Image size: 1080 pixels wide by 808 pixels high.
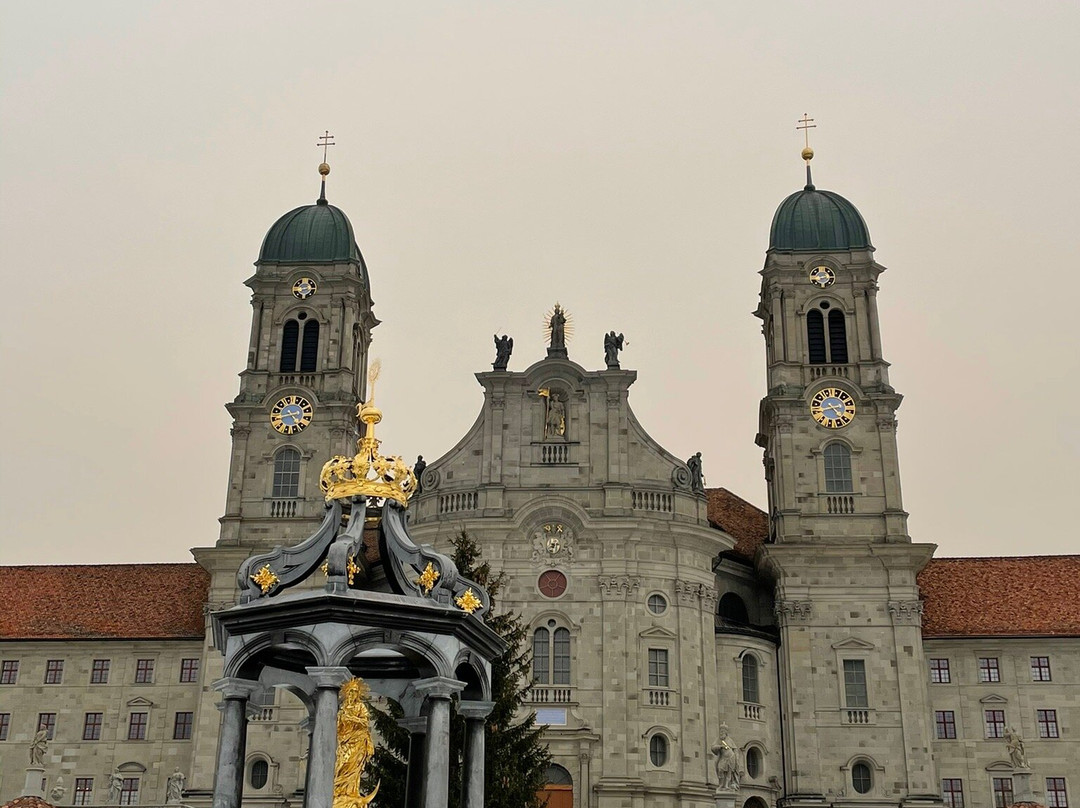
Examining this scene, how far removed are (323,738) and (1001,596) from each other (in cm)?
4425

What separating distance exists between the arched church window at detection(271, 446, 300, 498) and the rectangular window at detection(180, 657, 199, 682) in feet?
26.2

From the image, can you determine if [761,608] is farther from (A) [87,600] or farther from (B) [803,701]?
(A) [87,600]

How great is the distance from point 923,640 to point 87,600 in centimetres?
3702

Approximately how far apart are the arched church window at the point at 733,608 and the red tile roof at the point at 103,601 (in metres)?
22.7

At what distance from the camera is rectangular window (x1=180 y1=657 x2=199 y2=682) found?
193 ft

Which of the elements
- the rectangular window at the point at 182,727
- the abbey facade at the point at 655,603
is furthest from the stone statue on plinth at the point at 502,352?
the rectangular window at the point at 182,727

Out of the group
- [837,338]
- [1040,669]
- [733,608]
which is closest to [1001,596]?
[1040,669]

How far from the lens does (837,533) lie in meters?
56.5

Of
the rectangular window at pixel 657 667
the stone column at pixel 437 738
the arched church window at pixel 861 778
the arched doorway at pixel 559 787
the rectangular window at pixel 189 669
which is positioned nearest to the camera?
the stone column at pixel 437 738

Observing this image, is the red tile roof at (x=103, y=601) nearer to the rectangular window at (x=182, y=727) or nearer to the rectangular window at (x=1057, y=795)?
the rectangular window at (x=182, y=727)

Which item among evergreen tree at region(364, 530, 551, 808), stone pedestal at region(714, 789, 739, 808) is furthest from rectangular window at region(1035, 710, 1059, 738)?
evergreen tree at region(364, 530, 551, 808)

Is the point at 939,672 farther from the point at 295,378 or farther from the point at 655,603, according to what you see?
the point at 295,378

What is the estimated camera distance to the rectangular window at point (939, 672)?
2221 inches

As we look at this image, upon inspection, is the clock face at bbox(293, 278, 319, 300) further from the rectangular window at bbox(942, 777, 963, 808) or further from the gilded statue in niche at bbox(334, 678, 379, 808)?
the gilded statue in niche at bbox(334, 678, 379, 808)
